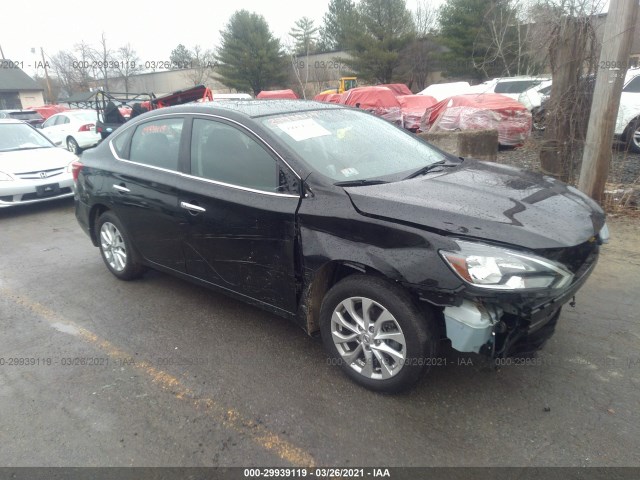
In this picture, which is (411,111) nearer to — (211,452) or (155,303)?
(155,303)

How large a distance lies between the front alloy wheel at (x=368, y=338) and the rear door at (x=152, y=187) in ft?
5.15

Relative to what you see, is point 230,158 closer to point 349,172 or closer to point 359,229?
point 349,172

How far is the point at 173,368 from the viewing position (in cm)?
317

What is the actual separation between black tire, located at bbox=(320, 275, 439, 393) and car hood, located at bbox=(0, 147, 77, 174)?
669 centimetres

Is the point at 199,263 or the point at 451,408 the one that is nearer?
the point at 451,408

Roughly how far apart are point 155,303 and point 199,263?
832 mm

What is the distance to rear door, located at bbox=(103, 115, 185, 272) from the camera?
3717 millimetres

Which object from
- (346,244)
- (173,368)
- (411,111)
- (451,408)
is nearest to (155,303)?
(173,368)

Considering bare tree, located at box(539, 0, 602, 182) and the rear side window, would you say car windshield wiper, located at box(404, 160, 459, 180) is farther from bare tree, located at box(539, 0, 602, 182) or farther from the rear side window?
bare tree, located at box(539, 0, 602, 182)

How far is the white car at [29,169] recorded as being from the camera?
724cm

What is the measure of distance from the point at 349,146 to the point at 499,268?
1.48 m

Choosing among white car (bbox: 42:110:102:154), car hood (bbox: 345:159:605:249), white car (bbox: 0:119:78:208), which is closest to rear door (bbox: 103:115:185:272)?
car hood (bbox: 345:159:605:249)

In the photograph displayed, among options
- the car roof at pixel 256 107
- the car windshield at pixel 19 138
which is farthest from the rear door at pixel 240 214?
the car windshield at pixel 19 138

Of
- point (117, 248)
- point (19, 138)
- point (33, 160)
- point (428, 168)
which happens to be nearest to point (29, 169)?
point (33, 160)
